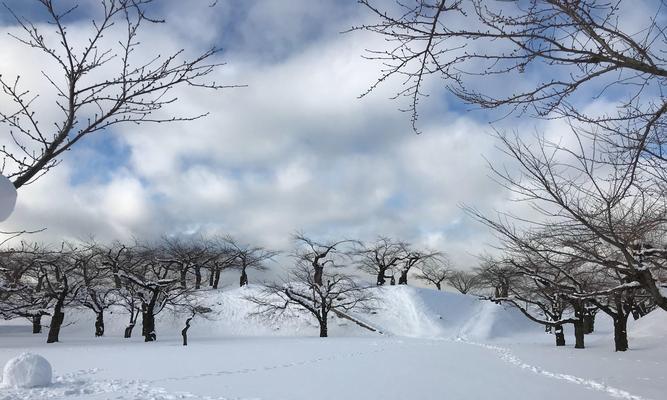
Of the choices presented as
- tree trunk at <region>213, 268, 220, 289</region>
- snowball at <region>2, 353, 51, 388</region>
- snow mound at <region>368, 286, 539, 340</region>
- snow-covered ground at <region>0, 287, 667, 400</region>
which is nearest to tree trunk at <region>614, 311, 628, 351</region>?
snow-covered ground at <region>0, 287, 667, 400</region>

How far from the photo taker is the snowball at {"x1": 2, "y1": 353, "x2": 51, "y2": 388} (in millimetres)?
8883

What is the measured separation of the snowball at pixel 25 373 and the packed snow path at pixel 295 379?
240 mm

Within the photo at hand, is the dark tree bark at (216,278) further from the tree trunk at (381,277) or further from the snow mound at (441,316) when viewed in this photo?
the snow mound at (441,316)

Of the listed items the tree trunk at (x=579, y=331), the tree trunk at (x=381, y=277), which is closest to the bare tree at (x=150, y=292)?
the tree trunk at (x=381, y=277)

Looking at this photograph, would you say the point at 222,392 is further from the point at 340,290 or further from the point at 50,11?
the point at 340,290

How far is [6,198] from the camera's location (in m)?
2.63

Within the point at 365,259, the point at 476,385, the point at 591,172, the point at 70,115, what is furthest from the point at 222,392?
the point at 365,259

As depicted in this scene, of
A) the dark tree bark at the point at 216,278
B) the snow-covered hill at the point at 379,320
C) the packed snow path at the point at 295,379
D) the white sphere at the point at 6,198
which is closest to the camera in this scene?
the white sphere at the point at 6,198

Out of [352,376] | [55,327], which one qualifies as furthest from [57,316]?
[352,376]

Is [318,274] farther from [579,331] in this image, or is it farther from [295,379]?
[295,379]

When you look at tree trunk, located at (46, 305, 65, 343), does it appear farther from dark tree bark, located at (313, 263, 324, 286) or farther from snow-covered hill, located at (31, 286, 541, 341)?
dark tree bark, located at (313, 263, 324, 286)

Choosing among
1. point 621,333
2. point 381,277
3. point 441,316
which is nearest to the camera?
point 621,333

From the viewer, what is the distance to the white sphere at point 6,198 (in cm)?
262

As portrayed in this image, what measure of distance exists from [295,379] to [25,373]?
5.24 metres
